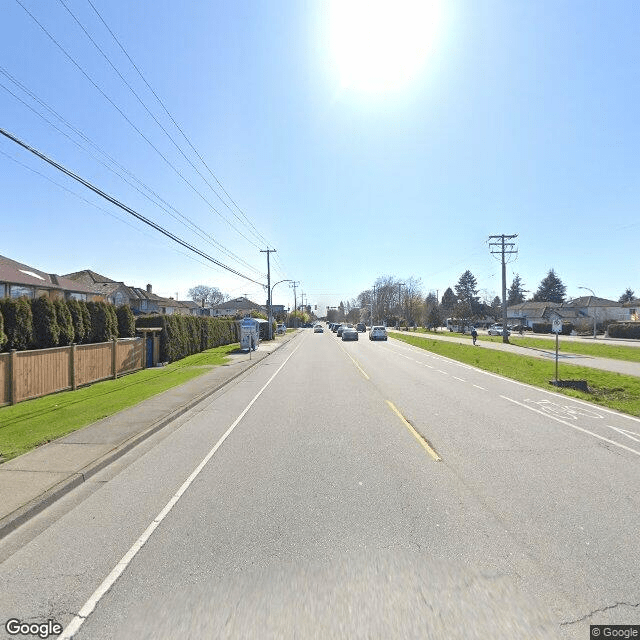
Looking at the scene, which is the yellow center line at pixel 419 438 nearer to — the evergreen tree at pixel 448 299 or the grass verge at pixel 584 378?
the grass verge at pixel 584 378

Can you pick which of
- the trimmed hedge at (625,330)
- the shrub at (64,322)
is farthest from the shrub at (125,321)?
the trimmed hedge at (625,330)

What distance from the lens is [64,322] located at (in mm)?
18469

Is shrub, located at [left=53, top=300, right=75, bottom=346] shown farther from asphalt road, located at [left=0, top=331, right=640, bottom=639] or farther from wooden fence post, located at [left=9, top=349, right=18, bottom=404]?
asphalt road, located at [left=0, top=331, right=640, bottom=639]

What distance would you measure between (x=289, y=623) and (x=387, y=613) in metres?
0.71

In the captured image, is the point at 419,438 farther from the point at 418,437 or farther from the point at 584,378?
the point at 584,378

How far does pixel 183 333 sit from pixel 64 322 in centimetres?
1239

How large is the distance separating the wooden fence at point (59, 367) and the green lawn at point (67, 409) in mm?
Result: 341

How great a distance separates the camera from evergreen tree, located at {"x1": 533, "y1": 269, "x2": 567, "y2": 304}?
119 meters

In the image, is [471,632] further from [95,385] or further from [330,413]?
[95,385]

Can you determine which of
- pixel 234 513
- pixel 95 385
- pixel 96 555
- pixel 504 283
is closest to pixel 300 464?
pixel 234 513

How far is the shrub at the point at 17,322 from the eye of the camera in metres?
15.6

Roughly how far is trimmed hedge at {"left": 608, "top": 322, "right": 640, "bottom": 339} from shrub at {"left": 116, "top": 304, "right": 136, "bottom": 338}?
53.6 m

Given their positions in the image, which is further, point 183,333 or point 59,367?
point 183,333

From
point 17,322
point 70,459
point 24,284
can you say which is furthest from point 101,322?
point 24,284
